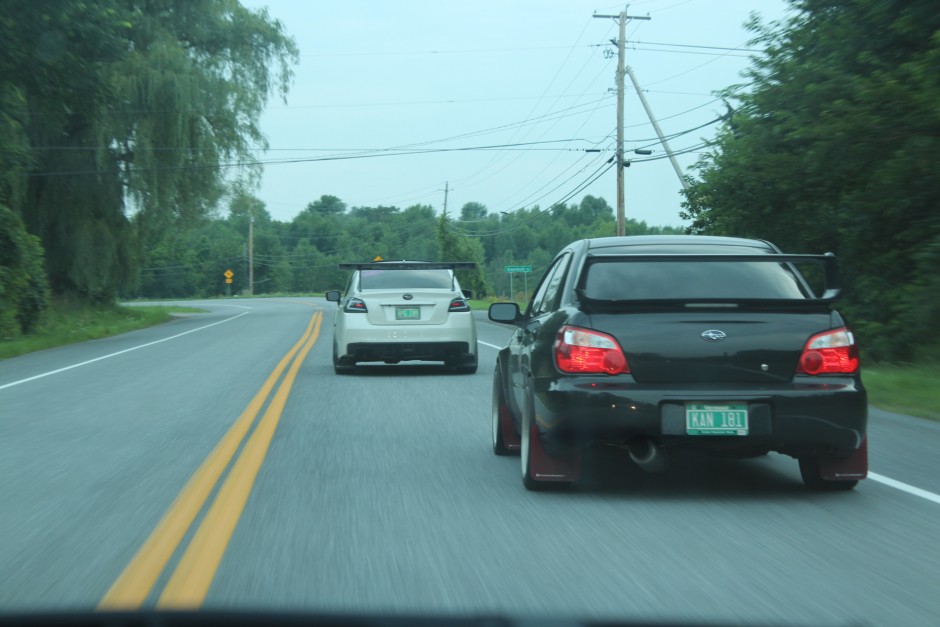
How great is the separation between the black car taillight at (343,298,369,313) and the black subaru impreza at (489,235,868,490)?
892 cm

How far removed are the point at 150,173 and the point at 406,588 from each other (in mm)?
35386

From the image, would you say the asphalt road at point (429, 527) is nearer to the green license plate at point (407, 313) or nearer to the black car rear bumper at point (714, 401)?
the black car rear bumper at point (714, 401)

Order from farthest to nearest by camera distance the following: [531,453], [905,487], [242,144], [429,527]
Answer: [242,144] → [905,487] → [531,453] → [429,527]

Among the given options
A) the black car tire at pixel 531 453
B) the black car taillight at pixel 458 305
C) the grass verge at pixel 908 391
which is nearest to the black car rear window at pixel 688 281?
the black car tire at pixel 531 453

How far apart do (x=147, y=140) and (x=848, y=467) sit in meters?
34.3

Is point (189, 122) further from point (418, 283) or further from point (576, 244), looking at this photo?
point (576, 244)

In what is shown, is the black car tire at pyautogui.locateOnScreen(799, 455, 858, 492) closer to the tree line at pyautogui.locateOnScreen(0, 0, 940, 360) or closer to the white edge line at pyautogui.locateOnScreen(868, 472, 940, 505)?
the white edge line at pyautogui.locateOnScreen(868, 472, 940, 505)

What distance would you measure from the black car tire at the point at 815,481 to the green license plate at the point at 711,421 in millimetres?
873

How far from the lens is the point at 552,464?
22.0 feet

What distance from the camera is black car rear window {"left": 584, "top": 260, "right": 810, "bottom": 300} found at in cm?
673

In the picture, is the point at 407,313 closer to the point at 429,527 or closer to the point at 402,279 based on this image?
the point at 402,279

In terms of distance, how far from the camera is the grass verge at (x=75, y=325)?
25.2 m

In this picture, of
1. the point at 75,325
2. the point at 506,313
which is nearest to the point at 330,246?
the point at 75,325

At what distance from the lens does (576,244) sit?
7.70m
